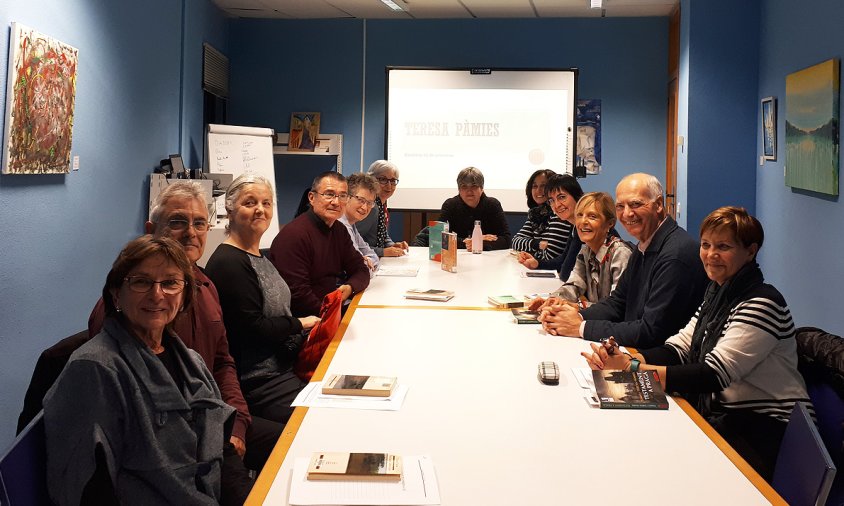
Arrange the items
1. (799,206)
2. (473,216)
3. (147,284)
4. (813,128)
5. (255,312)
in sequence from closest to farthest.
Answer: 1. (147,284)
2. (255,312)
3. (813,128)
4. (799,206)
5. (473,216)

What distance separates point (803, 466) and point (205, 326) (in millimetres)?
1580

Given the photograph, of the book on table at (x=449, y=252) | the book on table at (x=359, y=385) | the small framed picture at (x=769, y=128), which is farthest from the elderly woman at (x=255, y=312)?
the small framed picture at (x=769, y=128)

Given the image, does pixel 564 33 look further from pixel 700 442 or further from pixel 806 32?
pixel 700 442

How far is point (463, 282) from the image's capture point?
4.18 meters

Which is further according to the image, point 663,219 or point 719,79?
point 719,79

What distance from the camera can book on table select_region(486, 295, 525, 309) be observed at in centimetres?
343

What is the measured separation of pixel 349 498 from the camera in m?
→ 1.47

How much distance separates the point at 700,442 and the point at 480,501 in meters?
0.61

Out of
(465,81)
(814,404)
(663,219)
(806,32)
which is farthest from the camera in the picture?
(465,81)

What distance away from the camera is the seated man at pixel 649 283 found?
2789 millimetres

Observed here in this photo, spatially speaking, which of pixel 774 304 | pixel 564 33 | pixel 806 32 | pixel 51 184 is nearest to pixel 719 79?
pixel 806 32

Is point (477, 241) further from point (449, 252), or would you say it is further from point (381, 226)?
point (449, 252)

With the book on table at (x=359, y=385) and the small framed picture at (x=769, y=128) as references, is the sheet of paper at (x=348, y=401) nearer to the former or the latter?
the book on table at (x=359, y=385)

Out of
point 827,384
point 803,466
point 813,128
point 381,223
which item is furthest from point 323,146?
point 803,466
